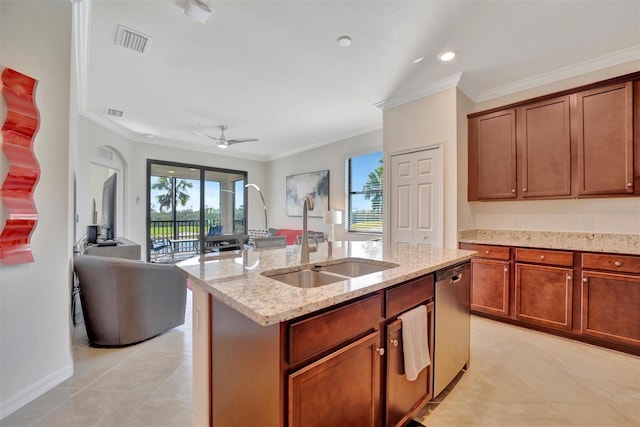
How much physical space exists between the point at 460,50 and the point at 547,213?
212 centimetres

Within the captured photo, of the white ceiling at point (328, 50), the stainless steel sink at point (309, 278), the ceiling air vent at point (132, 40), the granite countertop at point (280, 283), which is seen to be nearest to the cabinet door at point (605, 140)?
the white ceiling at point (328, 50)

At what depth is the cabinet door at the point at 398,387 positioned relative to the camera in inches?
52.3

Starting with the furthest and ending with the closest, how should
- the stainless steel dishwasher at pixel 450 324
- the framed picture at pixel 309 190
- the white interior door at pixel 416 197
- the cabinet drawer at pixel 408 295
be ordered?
the framed picture at pixel 309 190, the white interior door at pixel 416 197, the stainless steel dishwasher at pixel 450 324, the cabinet drawer at pixel 408 295

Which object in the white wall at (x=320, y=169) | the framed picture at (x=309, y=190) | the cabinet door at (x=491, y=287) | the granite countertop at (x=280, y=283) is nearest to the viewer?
the granite countertop at (x=280, y=283)

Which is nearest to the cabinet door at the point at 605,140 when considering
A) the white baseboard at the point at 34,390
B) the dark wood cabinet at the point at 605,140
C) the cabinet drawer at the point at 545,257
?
the dark wood cabinet at the point at 605,140

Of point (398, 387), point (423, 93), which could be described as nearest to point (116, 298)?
point (398, 387)

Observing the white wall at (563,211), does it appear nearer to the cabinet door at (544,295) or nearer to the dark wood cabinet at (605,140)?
the dark wood cabinet at (605,140)

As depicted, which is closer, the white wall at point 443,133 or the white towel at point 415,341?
the white towel at point 415,341

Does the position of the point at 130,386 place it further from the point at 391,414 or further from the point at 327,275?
the point at 391,414

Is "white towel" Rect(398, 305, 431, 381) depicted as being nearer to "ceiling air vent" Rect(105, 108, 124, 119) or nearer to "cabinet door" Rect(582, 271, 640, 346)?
"cabinet door" Rect(582, 271, 640, 346)

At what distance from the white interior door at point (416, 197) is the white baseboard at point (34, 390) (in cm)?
350

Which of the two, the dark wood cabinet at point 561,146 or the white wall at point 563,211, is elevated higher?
the dark wood cabinet at point 561,146

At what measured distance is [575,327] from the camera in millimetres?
2541

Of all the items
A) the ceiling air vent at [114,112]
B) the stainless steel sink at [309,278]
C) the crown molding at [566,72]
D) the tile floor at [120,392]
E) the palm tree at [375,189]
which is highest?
the ceiling air vent at [114,112]
